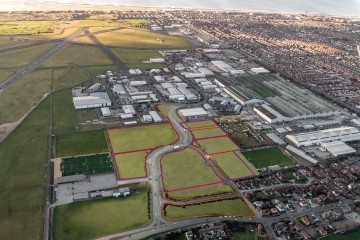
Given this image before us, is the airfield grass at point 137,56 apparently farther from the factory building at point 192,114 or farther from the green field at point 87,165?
the green field at point 87,165

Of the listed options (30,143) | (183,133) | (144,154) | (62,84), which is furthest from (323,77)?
(30,143)

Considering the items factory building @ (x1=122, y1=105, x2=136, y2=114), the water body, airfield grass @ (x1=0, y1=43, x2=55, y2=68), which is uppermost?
the water body

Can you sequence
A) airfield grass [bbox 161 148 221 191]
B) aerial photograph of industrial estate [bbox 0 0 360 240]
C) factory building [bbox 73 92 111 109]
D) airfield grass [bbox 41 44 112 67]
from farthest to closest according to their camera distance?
airfield grass [bbox 41 44 112 67] < factory building [bbox 73 92 111 109] < airfield grass [bbox 161 148 221 191] < aerial photograph of industrial estate [bbox 0 0 360 240]

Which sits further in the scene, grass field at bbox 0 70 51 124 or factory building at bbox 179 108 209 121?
factory building at bbox 179 108 209 121

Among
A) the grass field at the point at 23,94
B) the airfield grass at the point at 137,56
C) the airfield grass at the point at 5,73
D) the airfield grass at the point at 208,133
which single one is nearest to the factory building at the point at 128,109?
the airfield grass at the point at 208,133

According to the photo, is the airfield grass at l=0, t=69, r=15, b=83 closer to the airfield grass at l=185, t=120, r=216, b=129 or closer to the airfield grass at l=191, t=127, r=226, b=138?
the airfield grass at l=185, t=120, r=216, b=129

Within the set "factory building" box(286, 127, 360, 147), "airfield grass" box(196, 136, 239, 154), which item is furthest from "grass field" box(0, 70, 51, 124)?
"factory building" box(286, 127, 360, 147)

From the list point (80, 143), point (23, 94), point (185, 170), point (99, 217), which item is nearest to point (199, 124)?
point (185, 170)
